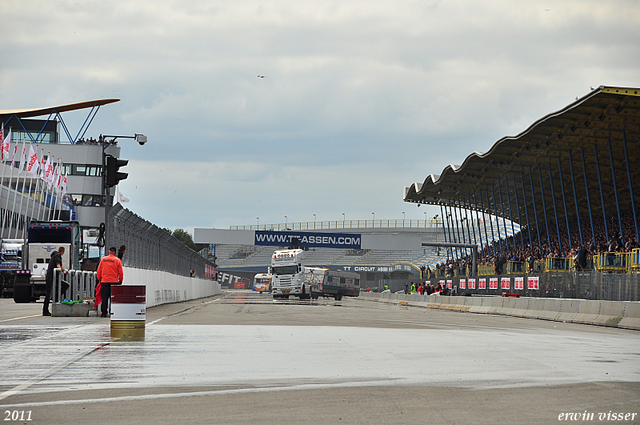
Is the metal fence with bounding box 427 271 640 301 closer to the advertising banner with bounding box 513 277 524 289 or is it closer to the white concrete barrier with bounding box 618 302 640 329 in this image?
the advertising banner with bounding box 513 277 524 289

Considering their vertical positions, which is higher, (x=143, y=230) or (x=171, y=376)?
(x=143, y=230)

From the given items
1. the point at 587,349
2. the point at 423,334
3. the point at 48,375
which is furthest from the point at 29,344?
the point at 587,349

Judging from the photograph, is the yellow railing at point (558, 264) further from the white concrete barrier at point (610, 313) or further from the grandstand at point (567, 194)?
the white concrete barrier at point (610, 313)

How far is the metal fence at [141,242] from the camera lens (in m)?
21.5

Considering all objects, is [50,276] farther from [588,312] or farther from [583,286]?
[583,286]

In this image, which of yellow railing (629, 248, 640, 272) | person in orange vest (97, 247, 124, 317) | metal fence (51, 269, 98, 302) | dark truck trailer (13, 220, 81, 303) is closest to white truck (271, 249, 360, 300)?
dark truck trailer (13, 220, 81, 303)

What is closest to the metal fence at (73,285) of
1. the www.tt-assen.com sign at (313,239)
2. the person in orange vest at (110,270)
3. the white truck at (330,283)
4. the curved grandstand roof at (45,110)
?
the person in orange vest at (110,270)

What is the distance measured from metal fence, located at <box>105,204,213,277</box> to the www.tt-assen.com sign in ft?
165

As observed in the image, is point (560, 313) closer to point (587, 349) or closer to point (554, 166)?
point (587, 349)

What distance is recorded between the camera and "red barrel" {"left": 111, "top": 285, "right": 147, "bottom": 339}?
12773 mm

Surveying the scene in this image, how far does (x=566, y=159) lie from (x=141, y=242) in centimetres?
3711

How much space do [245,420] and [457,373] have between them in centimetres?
367

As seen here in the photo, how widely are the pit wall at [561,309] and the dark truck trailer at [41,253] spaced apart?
18.3 meters

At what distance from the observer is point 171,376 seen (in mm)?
8180
